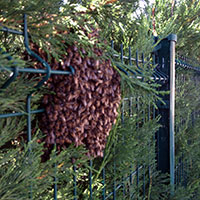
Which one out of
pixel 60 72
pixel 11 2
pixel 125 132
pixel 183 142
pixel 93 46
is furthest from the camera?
pixel 183 142

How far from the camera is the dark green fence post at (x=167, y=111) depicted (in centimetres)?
312

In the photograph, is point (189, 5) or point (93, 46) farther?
point (189, 5)

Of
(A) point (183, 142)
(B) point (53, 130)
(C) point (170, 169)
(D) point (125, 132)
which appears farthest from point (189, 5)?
(B) point (53, 130)

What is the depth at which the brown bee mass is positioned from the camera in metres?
1.35

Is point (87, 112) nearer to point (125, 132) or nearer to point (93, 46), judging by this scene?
point (93, 46)

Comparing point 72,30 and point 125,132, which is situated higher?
point 72,30

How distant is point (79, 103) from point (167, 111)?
6.69ft

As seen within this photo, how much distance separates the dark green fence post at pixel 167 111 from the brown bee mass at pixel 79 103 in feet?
5.54

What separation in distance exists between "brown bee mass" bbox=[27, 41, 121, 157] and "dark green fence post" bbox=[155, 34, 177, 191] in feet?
5.54

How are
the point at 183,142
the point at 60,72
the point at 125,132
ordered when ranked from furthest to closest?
the point at 183,142, the point at 125,132, the point at 60,72

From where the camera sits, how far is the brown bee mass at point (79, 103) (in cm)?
135

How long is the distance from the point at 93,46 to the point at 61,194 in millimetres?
921

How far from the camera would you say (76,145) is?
1432 millimetres

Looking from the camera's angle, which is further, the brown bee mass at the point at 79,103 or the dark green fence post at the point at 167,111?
the dark green fence post at the point at 167,111
